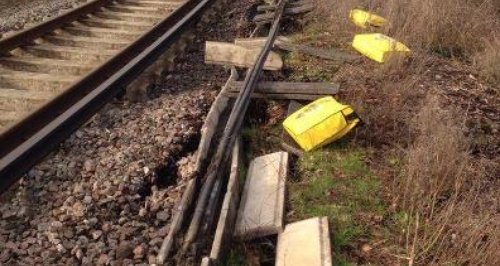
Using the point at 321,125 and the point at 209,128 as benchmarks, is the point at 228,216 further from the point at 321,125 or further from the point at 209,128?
the point at 321,125

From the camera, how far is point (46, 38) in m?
6.88

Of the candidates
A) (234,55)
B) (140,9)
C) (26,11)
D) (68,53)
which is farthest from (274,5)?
(26,11)

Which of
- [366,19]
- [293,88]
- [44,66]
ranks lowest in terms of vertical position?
[44,66]

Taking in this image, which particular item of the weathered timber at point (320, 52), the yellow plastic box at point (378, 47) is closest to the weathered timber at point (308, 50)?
the weathered timber at point (320, 52)

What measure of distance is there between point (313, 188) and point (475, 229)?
129cm

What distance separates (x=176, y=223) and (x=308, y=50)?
13.4 feet

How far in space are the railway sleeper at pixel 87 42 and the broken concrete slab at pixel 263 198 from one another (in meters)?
3.34

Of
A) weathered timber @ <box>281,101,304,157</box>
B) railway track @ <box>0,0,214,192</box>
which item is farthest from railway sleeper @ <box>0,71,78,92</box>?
weathered timber @ <box>281,101,304,157</box>

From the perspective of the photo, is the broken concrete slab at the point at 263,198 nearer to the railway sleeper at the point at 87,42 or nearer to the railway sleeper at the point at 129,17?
the railway sleeper at the point at 87,42

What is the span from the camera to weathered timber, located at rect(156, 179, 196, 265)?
306cm

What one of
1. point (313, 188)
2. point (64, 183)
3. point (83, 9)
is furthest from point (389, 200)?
point (83, 9)

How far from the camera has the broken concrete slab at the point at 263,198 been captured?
11.7 feet

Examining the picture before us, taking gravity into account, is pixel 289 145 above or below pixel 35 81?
below

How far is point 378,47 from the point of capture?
6.36 meters
